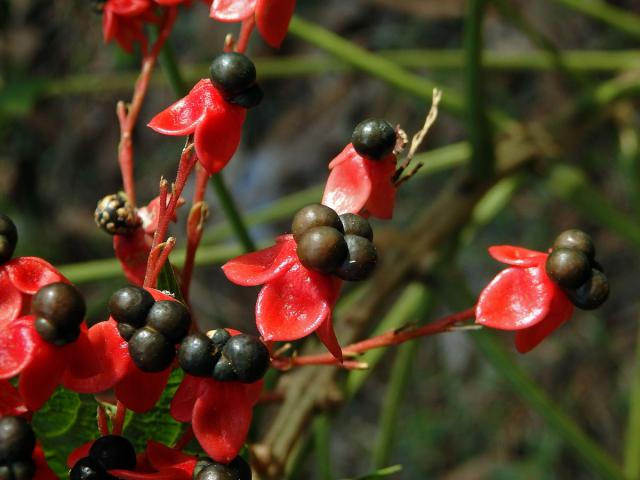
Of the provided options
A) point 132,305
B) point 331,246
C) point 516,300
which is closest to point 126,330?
point 132,305

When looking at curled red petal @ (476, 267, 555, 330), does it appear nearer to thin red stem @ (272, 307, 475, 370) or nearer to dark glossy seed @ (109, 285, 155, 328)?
thin red stem @ (272, 307, 475, 370)

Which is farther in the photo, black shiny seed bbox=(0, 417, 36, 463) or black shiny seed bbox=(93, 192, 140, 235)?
black shiny seed bbox=(93, 192, 140, 235)

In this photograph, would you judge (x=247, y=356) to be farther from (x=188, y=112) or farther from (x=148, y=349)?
(x=188, y=112)

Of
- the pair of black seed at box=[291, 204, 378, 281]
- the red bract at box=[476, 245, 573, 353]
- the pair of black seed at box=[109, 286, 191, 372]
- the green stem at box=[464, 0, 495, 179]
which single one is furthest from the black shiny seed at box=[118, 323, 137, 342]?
the green stem at box=[464, 0, 495, 179]

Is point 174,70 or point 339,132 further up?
point 174,70

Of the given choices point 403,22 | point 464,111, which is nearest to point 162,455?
point 464,111

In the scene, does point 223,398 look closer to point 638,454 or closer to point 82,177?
point 638,454
